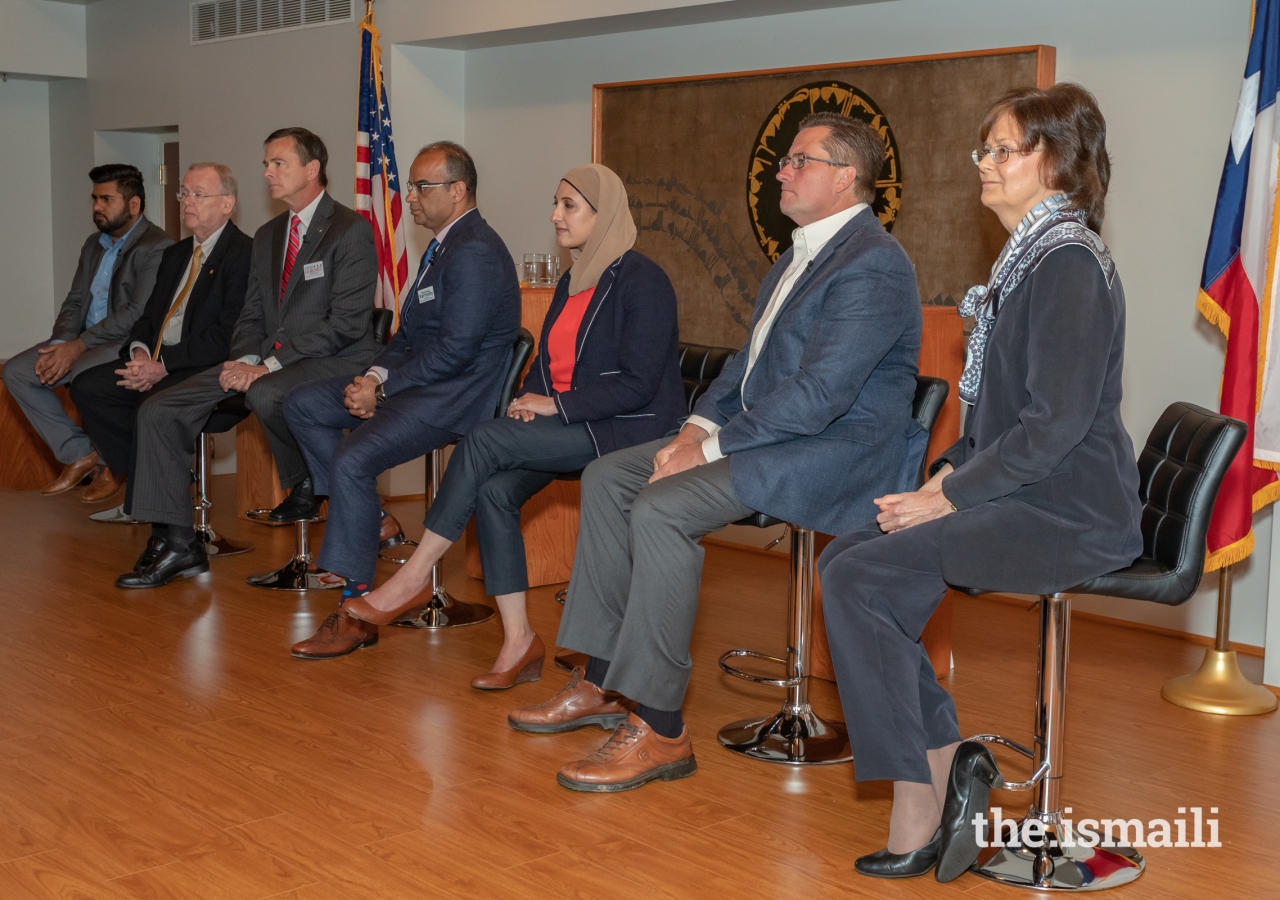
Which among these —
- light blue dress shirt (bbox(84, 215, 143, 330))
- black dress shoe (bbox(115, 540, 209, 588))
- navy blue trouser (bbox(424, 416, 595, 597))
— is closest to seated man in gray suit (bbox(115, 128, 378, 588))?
black dress shoe (bbox(115, 540, 209, 588))

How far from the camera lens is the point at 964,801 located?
92.9 inches

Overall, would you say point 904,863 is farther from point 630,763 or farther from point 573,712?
point 573,712

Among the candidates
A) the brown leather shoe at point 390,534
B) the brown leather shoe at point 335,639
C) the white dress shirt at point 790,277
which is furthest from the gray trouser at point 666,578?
the brown leather shoe at point 390,534

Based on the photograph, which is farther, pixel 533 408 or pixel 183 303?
pixel 183 303

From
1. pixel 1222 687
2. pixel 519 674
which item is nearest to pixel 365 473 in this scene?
pixel 519 674

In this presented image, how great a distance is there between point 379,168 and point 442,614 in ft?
9.45

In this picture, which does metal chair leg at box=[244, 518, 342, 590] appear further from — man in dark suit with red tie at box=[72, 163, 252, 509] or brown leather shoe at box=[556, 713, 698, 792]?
brown leather shoe at box=[556, 713, 698, 792]

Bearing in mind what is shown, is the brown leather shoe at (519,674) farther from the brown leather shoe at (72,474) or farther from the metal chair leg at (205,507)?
the brown leather shoe at (72,474)

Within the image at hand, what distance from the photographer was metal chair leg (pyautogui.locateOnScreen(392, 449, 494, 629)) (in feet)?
14.1

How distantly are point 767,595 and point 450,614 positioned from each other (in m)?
1.21

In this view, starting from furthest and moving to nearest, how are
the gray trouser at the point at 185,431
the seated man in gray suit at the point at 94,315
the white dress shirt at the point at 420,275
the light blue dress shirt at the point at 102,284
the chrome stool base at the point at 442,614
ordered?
the light blue dress shirt at the point at 102,284, the seated man in gray suit at the point at 94,315, the gray trouser at the point at 185,431, the chrome stool base at the point at 442,614, the white dress shirt at the point at 420,275

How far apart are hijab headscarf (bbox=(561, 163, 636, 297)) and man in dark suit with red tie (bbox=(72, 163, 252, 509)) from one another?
6.97 feet

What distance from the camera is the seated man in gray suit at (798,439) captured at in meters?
2.85

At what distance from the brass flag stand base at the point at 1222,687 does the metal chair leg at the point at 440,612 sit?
85.7 inches
